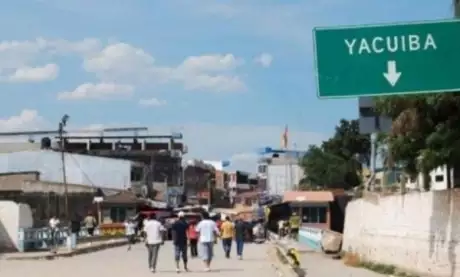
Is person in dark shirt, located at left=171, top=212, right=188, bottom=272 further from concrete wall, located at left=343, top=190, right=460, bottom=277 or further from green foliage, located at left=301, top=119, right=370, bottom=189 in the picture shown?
green foliage, located at left=301, top=119, right=370, bottom=189

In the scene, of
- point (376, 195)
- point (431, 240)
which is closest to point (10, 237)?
point (376, 195)

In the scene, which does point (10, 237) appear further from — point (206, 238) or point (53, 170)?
point (53, 170)

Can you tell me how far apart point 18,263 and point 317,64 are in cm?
1748

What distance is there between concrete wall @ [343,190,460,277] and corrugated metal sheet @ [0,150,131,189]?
5555 centimetres

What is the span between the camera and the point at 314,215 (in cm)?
6769

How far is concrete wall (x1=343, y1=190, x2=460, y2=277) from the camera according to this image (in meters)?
18.3

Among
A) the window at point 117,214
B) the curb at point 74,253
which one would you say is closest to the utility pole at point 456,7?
the curb at point 74,253

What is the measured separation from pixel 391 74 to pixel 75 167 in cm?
7017

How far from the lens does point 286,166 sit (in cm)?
12950

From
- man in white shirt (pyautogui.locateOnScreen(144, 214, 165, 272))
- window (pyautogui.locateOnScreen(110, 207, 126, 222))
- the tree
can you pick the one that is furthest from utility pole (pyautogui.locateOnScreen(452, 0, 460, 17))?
the tree

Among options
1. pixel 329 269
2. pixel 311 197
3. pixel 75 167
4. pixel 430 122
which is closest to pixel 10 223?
pixel 329 269

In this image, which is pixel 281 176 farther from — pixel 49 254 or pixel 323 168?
pixel 49 254

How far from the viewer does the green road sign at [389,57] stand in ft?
43.1

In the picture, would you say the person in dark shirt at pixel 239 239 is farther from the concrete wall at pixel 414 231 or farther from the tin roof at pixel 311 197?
the tin roof at pixel 311 197
